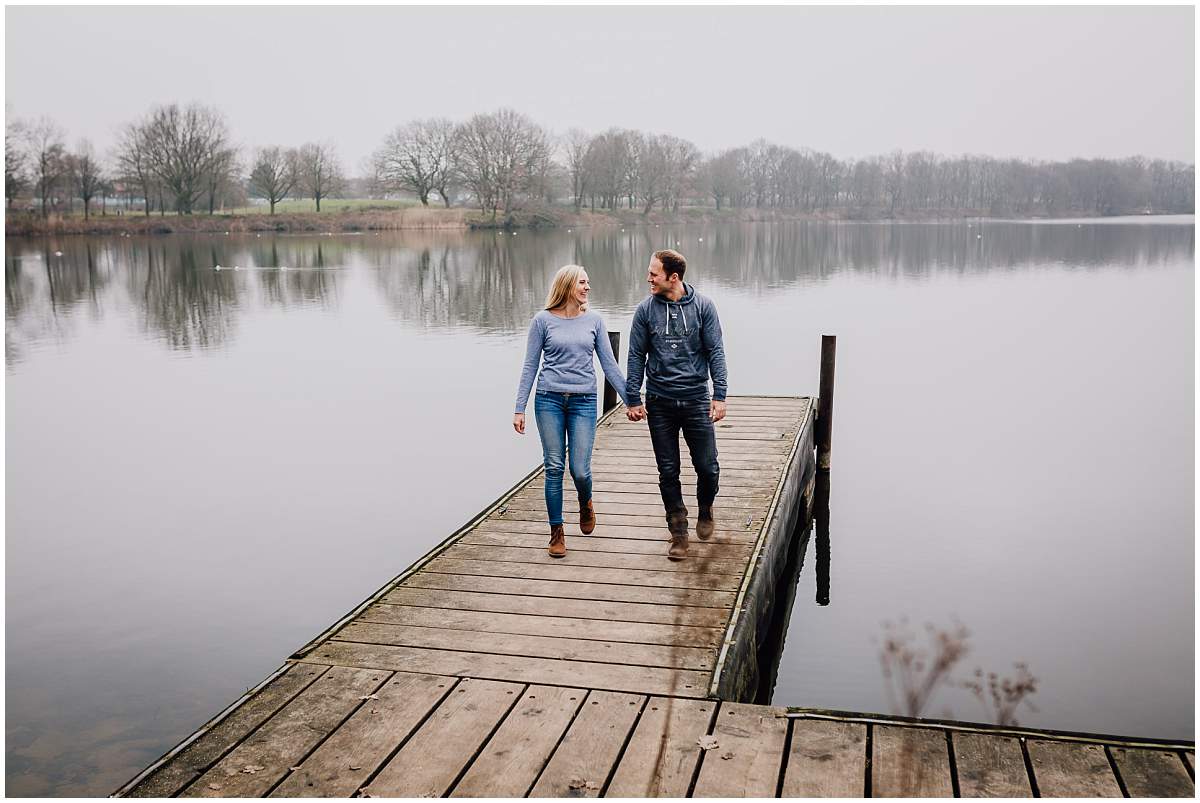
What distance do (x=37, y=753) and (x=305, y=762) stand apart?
2.93m

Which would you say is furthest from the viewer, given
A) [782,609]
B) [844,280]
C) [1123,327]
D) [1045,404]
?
[844,280]

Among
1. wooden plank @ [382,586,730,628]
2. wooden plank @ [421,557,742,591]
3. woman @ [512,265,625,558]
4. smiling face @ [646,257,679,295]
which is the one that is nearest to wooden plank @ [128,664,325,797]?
wooden plank @ [382,586,730,628]

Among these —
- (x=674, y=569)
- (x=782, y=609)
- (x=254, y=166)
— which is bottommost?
(x=782, y=609)

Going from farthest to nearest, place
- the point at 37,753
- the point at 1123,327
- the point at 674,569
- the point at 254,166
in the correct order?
the point at 254,166 → the point at 1123,327 → the point at 674,569 → the point at 37,753

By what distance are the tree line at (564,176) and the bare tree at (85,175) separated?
108 mm

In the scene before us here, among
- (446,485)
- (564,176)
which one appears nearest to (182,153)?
(564,176)

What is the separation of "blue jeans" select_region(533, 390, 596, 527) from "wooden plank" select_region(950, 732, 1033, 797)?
118 inches

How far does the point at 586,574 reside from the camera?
6559mm

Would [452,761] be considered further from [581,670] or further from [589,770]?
[581,670]

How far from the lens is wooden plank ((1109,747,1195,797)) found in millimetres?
3957

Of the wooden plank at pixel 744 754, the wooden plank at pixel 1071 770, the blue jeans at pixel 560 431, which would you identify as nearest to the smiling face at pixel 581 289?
the blue jeans at pixel 560 431

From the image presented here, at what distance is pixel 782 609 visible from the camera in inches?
349

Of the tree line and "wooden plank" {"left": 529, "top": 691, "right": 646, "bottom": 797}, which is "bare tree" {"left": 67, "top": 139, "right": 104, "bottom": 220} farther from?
"wooden plank" {"left": 529, "top": 691, "right": 646, "bottom": 797}

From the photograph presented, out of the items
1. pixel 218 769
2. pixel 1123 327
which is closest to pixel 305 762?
pixel 218 769
